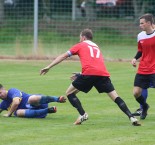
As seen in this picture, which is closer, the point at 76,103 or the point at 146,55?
the point at 76,103

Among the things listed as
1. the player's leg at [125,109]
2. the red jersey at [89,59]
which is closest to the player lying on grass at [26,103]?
the red jersey at [89,59]

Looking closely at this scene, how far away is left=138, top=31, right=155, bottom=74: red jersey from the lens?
12688mm

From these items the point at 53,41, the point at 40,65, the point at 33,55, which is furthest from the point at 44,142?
the point at 53,41

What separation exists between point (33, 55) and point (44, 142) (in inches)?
658

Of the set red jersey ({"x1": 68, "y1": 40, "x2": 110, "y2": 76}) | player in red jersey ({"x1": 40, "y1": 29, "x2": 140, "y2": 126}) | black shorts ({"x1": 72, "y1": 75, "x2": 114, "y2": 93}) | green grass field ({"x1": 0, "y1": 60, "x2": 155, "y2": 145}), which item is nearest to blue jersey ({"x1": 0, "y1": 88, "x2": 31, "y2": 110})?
green grass field ({"x1": 0, "y1": 60, "x2": 155, "y2": 145})

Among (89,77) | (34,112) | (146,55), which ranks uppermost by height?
(146,55)

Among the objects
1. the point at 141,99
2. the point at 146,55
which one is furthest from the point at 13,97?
the point at 146,55

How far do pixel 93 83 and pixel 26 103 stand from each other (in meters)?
1.56

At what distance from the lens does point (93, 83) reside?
12.2 m

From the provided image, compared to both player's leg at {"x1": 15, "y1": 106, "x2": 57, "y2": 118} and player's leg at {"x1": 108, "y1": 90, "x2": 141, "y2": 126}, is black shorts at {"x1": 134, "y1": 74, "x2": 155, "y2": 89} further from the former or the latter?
player's leg at {"x1": 15, "y1": 106, "x2": 57, "y2": 118}

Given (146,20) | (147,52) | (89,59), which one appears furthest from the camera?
→ (147,52)

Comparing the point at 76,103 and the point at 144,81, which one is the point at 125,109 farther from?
the point at 144,81

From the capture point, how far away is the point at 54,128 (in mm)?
11594

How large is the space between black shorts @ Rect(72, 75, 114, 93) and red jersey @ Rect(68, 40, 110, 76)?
0.08 metres
